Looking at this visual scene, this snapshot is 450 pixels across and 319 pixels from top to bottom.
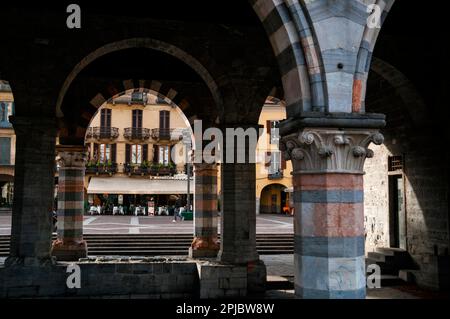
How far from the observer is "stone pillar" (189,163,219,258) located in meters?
12.1

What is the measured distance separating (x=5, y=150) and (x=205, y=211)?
24.9m

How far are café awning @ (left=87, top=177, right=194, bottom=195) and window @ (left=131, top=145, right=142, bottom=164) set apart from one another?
4.64ft

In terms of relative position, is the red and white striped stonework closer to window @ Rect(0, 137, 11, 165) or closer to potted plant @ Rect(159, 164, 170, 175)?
potted plant @ Rect(159, 164, 170, 175)

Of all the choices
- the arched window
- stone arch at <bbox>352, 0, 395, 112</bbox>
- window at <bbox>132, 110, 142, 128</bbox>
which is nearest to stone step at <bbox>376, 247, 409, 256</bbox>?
stone arch at <bbox>352, 0, 395, 112</bbox>

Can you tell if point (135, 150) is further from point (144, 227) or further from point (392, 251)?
point (392, 251)

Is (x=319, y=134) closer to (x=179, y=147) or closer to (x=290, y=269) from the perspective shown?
(x=290, y=269)

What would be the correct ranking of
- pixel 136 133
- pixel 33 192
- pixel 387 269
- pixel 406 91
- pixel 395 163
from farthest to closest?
1. pixel 136 133
2. pixel 395 163
3. pixel 387 269
4. pixel 406 91
5. pixel 33 192

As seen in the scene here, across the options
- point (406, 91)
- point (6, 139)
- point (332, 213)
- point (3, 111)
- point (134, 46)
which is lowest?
point (332, 213)

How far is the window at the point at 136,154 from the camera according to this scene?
33.3 meters

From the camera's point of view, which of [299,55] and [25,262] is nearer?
[299,55]

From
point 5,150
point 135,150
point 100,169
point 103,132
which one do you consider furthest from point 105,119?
point 5,150

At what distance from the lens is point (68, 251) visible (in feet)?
38.7
